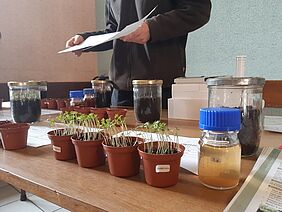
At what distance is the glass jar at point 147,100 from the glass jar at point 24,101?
38cm

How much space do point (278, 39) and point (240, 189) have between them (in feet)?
4.92

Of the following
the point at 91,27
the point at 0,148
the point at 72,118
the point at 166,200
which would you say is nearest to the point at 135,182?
the point at 166,200

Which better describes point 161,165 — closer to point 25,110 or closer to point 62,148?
point 62,148

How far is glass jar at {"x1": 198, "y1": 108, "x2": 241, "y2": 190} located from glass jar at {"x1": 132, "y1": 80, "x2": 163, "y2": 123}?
47 cm

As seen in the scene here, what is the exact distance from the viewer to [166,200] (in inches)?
14.8

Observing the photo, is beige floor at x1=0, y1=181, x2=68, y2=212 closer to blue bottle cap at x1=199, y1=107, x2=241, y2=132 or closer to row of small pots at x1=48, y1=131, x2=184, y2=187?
row of small pots at x1=48, y1=131, x2=184, y2=187

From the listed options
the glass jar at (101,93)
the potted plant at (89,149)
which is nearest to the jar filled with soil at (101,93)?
the glass jar at (101,93)

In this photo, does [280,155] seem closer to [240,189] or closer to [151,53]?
[240,189]

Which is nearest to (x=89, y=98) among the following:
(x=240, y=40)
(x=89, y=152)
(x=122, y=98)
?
(x=122, y=98)

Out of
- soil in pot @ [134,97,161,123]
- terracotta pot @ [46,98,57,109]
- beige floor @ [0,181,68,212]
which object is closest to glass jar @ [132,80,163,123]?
soil in pot @ [134,97,161,123]

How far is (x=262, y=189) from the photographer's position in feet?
1.31

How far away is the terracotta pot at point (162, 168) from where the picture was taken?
0.42 meters

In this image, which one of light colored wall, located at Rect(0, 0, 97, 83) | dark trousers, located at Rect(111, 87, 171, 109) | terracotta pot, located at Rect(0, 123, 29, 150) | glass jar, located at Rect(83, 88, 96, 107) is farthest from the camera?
light colored wall, located at Rect(0, 0, 97, 83)

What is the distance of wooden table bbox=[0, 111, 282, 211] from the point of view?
0.37 meters
